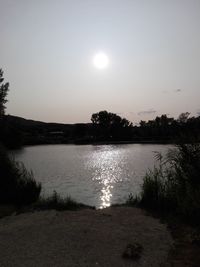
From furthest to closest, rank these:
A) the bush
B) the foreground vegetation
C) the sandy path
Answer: the bush
the foreground vegetation
the sandy path

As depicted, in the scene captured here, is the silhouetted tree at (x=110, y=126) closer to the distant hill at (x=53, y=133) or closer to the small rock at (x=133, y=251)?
the distant hill at (x=53, y=133)

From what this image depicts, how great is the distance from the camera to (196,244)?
24.7 ft

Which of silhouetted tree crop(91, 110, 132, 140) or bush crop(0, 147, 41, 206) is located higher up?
silhouetted tree crop(91, 110, 132, 140)

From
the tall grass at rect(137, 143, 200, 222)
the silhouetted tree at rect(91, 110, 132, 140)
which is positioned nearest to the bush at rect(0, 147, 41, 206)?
the tall grass at rect(137, 143, 200, 222)

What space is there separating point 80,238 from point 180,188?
12.4 ft

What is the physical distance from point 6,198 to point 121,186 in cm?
1115

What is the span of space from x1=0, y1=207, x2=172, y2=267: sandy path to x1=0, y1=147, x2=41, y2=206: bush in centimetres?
319

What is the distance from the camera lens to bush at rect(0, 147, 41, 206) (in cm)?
1373

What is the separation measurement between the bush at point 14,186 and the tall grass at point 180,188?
4598 mm

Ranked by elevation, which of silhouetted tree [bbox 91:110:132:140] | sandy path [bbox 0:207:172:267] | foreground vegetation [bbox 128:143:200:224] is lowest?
sandy path [bbox 0:207:172:267]

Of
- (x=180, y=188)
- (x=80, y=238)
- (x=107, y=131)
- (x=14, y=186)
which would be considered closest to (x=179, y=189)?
(x=180, y=188)

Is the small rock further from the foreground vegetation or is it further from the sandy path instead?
the foreground vegetation

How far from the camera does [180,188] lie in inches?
408

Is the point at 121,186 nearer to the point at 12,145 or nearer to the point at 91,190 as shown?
the point at 91,190
